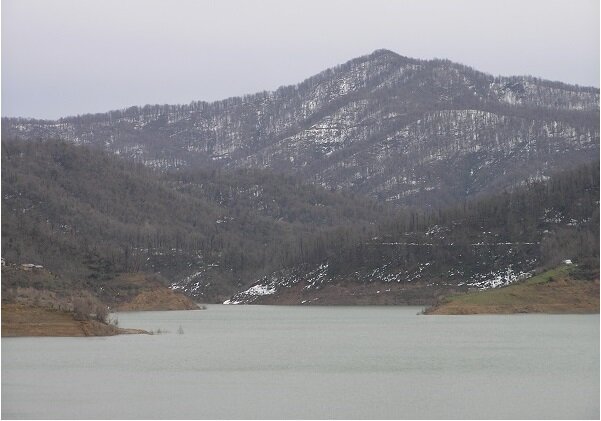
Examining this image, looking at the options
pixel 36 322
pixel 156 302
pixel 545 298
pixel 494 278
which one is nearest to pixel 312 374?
pixel 36 322

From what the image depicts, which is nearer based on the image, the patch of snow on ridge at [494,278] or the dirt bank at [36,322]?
the dirt bank at [36,322]

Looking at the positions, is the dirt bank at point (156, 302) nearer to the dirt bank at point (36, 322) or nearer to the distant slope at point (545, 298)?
the distant slope at point (545, 298)

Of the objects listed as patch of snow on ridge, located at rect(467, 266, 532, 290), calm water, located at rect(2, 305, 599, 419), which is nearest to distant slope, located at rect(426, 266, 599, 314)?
calm water, located at rect(2, 305, 599, 419)

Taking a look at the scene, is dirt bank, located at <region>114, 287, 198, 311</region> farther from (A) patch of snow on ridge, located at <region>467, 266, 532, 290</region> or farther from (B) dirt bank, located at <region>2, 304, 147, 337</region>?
(B) dirt bank, located at <region>2, 304, 147, 337</region>

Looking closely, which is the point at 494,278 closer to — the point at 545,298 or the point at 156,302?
the point at 156,302

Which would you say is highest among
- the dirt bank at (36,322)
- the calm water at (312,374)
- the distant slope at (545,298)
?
the dirt bank at (36,322)

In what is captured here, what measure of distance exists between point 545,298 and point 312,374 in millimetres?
72547

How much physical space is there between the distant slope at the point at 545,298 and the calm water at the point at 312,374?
25.5 meters

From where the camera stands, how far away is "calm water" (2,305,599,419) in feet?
178

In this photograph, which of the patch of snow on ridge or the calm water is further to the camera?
the patch of snow on ridge

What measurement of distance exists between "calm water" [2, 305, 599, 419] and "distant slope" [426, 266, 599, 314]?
83.7ft

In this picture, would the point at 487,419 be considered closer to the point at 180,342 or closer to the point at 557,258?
the point at 180,342

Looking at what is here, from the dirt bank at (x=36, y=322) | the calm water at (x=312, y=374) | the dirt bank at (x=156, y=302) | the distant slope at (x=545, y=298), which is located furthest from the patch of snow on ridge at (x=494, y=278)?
the dirt bank at (x=36, y=322)

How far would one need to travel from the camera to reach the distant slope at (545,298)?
135 m
